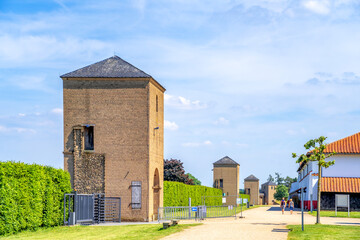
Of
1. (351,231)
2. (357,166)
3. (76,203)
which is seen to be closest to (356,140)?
(357,166)

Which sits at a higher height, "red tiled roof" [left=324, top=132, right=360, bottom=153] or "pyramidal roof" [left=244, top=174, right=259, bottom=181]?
"red tiled roof" [left=324, top=132, right=360, bottom=153]

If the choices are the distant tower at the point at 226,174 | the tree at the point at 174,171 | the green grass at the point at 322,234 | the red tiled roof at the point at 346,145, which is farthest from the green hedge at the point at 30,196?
the distant tower at the point at 226,174

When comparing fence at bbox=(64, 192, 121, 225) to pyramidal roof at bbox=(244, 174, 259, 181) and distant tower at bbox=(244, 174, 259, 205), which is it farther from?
pyramidal roof at bbox=(244, 174, 259, 181)

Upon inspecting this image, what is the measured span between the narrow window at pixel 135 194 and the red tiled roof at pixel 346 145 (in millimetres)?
30574

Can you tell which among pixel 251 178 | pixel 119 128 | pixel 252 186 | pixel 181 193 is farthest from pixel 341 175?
pixel 251 178

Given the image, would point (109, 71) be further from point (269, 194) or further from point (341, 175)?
point (269, 194)

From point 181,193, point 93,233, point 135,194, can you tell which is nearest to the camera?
point 93,233

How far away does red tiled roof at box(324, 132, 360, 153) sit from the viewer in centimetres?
5722

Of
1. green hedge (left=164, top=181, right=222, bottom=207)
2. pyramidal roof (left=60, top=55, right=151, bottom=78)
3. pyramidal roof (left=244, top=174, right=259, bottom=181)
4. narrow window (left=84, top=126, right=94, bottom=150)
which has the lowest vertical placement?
pyramidal roof (left=244, top=174, right=259, bottom=181)

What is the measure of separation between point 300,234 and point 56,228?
12727 mm

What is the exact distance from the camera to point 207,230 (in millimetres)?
24109

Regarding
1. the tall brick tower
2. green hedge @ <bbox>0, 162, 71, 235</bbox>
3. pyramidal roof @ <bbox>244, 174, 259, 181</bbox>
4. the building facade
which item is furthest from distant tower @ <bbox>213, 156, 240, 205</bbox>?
the building facade

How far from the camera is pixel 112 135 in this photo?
3322cm

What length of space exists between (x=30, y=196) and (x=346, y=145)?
4248 centimetres
